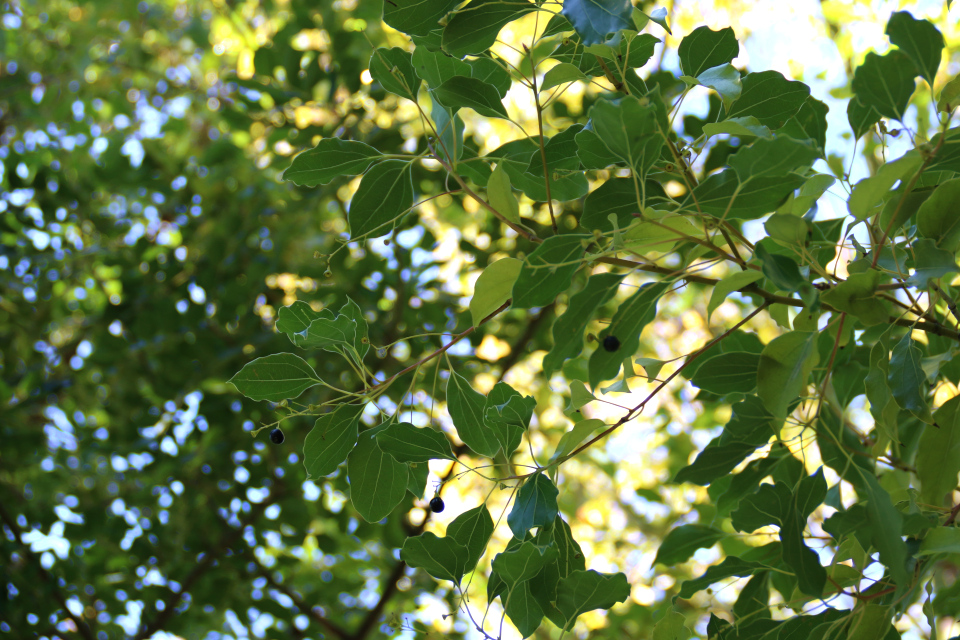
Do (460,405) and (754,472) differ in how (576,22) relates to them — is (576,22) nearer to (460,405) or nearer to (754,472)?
(460,405)

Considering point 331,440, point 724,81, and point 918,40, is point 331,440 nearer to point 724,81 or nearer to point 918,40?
point 724,81

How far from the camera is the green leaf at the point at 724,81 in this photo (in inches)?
21.8

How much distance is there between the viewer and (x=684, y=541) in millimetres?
825

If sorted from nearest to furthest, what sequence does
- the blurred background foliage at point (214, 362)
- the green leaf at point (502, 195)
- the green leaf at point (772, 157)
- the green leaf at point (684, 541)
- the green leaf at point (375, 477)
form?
the green leaf at point (772, 157), the green leaf at point (502, 195), the green leaf at point (375, 477), the green leaf at point (684, 541), the blurred background foliage at point (214, 362)

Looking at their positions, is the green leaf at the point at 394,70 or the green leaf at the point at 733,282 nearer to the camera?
the green leaf at the point at 733,282

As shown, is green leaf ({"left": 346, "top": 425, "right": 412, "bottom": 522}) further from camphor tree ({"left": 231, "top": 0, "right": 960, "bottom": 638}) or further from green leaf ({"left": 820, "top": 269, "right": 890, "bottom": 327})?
green leaf ({"left": 820, "top": 269, "right": 890, "bottom": 327})

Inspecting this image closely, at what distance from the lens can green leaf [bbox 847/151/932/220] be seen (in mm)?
505

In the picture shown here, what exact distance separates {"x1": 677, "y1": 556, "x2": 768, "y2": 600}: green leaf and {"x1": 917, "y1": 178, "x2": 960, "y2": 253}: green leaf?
1.14ft

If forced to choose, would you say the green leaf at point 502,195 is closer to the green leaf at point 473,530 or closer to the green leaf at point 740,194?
the green leaf at point 740,194

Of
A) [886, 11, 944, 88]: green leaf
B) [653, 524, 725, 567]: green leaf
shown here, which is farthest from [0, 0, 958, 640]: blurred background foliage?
[886, 11, 944, 88]: green leaf

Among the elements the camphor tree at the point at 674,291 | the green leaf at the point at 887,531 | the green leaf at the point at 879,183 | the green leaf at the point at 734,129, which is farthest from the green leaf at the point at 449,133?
the green leaf at the point at 887,531

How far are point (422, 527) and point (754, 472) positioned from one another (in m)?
0.84

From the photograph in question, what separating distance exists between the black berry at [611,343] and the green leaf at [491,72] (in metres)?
0.25

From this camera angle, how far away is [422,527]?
146 cm
